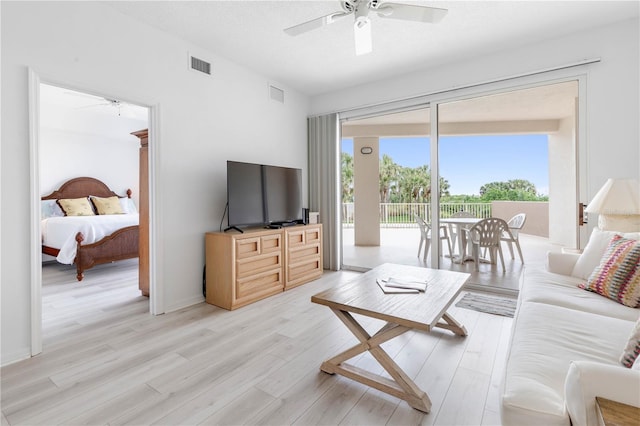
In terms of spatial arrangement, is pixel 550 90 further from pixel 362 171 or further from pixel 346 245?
pixel 346 245

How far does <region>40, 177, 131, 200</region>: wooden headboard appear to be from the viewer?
5574 millimetres

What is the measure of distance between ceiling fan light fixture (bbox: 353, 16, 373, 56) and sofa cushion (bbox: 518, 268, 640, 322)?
85.5 inches

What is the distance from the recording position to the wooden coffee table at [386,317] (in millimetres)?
1595

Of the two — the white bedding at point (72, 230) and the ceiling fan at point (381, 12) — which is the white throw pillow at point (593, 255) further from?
the white bedding at point (72, 230)

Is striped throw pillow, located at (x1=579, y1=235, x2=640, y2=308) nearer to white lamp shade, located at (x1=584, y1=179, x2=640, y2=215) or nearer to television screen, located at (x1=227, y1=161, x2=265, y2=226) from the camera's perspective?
white lamp shade, located at (x1=584, y1=179, x2=640, y2=215)

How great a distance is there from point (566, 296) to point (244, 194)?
115 inches

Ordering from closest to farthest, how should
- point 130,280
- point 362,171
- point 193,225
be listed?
point 193,225 < point 130,280 < point 362,171

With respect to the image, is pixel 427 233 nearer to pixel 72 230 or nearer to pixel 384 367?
pixel 384 367

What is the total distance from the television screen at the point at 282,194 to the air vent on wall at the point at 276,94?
1.08m

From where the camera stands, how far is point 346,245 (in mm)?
6512

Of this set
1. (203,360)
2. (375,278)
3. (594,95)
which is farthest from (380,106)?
(203,360)

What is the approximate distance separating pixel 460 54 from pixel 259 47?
2273 millimetres

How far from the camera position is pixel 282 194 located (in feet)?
12.8

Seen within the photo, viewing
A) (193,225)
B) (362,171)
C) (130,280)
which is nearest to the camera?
(193,225)
